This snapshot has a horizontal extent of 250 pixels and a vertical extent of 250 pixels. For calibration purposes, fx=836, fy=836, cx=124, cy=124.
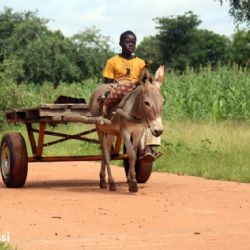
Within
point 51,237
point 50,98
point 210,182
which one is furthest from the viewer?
point 50,98

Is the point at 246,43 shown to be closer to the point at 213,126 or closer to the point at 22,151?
the point at 213,126

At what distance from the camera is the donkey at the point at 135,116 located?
1245 cm

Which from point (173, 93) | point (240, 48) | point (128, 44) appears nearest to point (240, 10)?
point (173, 93)

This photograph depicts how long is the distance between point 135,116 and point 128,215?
286cm

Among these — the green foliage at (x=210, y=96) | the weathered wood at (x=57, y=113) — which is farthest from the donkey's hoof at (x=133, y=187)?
the green foliage at (x=210, y=96)

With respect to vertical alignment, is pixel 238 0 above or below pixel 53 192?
above

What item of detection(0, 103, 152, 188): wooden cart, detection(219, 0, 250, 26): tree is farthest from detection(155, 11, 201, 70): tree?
detection(0, 103, 152, 188): wooden cart

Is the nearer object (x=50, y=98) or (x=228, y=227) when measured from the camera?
(x=228, y=227)

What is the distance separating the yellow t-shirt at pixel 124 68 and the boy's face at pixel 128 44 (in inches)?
6.6

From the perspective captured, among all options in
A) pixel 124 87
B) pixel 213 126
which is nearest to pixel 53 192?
pixel 124 87

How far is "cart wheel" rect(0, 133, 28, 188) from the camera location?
13656 millimetres

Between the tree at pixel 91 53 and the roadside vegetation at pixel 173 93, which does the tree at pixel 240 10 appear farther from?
the tree at pixel 91 53

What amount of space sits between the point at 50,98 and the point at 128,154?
22.3 meters

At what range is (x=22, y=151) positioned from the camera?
13781mm
